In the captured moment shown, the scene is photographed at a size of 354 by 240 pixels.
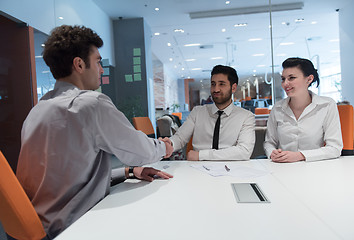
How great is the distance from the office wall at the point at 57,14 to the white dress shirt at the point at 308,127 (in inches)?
135

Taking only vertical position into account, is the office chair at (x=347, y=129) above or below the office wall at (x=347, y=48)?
below

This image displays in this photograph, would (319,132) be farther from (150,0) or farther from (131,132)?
(150,0)

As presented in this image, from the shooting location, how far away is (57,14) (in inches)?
165

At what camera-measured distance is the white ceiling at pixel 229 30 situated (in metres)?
6.25

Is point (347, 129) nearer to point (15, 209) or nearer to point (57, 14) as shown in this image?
point (15, 209)

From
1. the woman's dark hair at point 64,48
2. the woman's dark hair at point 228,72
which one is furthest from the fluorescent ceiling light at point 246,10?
the woman's dark hair at point 64,48

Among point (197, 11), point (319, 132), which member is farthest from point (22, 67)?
Answer: point (197, 11)

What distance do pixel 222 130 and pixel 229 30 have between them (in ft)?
22.6

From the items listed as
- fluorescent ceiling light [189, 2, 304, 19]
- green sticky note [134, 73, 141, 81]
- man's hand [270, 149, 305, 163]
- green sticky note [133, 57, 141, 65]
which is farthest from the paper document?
fluorescent ceiling light [189, 2, 304, 19]

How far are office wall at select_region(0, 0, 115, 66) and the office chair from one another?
3.84m

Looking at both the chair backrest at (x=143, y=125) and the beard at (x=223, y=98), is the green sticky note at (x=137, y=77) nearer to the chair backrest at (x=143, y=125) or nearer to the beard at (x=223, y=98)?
the chair backrest at (x=143, y=125)

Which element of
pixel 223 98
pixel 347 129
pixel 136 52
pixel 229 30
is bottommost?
pixel 347 129

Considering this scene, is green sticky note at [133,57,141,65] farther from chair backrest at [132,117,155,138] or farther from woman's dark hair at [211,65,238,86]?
woman's dark hair at [211,65,238,86]

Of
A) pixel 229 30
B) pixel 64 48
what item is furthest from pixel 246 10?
pixel 64 48
